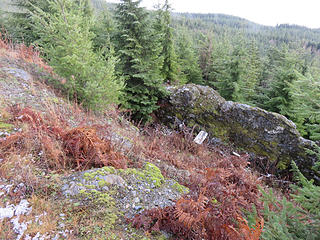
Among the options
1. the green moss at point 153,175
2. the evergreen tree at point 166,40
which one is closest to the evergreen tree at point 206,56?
the evergreen tree at point 166,40

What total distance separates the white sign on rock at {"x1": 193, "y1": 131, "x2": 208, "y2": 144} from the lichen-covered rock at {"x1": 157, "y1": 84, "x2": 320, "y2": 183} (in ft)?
1.42

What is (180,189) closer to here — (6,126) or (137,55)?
(6,126)

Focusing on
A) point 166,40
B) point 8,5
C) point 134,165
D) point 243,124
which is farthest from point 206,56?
point 134,165

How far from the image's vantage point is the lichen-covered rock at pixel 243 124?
876cm

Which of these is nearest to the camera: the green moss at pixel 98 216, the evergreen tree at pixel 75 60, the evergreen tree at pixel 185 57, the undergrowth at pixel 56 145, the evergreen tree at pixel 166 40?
the green moss at pixel 98 216

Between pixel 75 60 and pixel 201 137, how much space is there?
7049mm

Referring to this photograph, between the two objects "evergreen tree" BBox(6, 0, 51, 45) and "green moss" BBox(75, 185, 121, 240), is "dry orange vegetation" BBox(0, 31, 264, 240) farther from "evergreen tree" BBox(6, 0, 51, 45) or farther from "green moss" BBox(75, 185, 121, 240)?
"evergreen tree" BBox(6, 0, 51, 45)

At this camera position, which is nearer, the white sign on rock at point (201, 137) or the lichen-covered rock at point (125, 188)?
the lichen-covered rock at point (125, 188)

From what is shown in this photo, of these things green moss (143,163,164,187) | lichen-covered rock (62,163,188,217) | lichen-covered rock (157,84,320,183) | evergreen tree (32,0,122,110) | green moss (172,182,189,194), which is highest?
evergreen tree (32,0,122,110)

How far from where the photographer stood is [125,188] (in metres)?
3.14

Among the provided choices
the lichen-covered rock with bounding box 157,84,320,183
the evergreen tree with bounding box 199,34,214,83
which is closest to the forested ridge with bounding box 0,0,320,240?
the lichen-covered rock with bounding box 157,84,320,183

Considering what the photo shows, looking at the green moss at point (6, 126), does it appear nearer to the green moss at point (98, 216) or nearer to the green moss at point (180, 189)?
the green moss at point (98, 216)

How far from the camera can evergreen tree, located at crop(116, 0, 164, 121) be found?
8.61m

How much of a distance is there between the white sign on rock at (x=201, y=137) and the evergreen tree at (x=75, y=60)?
5.00 meters
